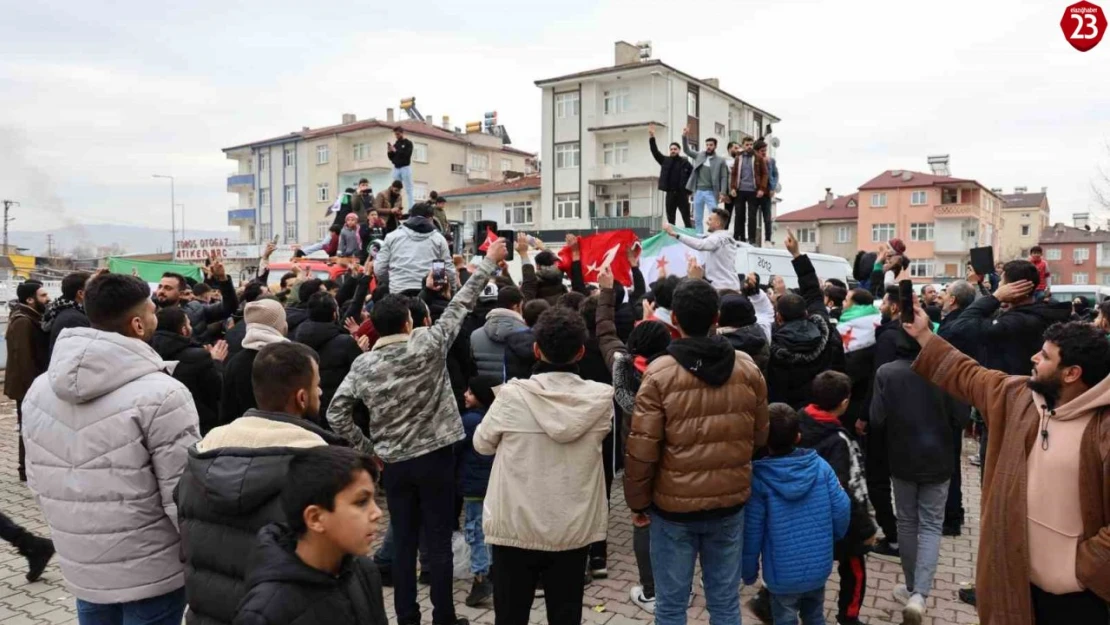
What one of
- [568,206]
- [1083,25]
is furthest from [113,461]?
[568,206]

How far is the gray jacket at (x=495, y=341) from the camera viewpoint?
18.4ft

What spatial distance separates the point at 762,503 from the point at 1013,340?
2902 mm

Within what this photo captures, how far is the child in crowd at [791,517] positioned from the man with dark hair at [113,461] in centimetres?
285

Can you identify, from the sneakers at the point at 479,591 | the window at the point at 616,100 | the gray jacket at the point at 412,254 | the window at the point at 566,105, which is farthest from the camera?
the window at the point at 566,105

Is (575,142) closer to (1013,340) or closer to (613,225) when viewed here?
(613,225)

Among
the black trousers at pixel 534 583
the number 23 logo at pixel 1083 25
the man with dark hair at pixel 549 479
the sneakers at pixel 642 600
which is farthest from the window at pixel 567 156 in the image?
the black trousers at pixel 534 583

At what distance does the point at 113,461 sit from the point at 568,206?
157ft

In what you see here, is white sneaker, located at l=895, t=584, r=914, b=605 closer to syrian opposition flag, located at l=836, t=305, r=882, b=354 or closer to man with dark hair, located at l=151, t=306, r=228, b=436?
syrian opposition flag, located at l=836, t=305, r=882, b=354

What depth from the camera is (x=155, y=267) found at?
1503 centimetres

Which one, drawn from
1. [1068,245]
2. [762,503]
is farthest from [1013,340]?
[1068,245]

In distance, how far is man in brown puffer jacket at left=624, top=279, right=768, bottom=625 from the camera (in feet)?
11.7

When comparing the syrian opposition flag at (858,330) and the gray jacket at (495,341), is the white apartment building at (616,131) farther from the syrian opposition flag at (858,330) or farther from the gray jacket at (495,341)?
the gray jacket at (495,341)

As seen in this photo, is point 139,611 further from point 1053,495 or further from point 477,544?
point 1053,495

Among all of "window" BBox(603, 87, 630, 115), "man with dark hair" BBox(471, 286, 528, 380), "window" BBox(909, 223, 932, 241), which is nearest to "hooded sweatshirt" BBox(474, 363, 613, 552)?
"man with dark hair" BBox(471, 286, 528, 380)
